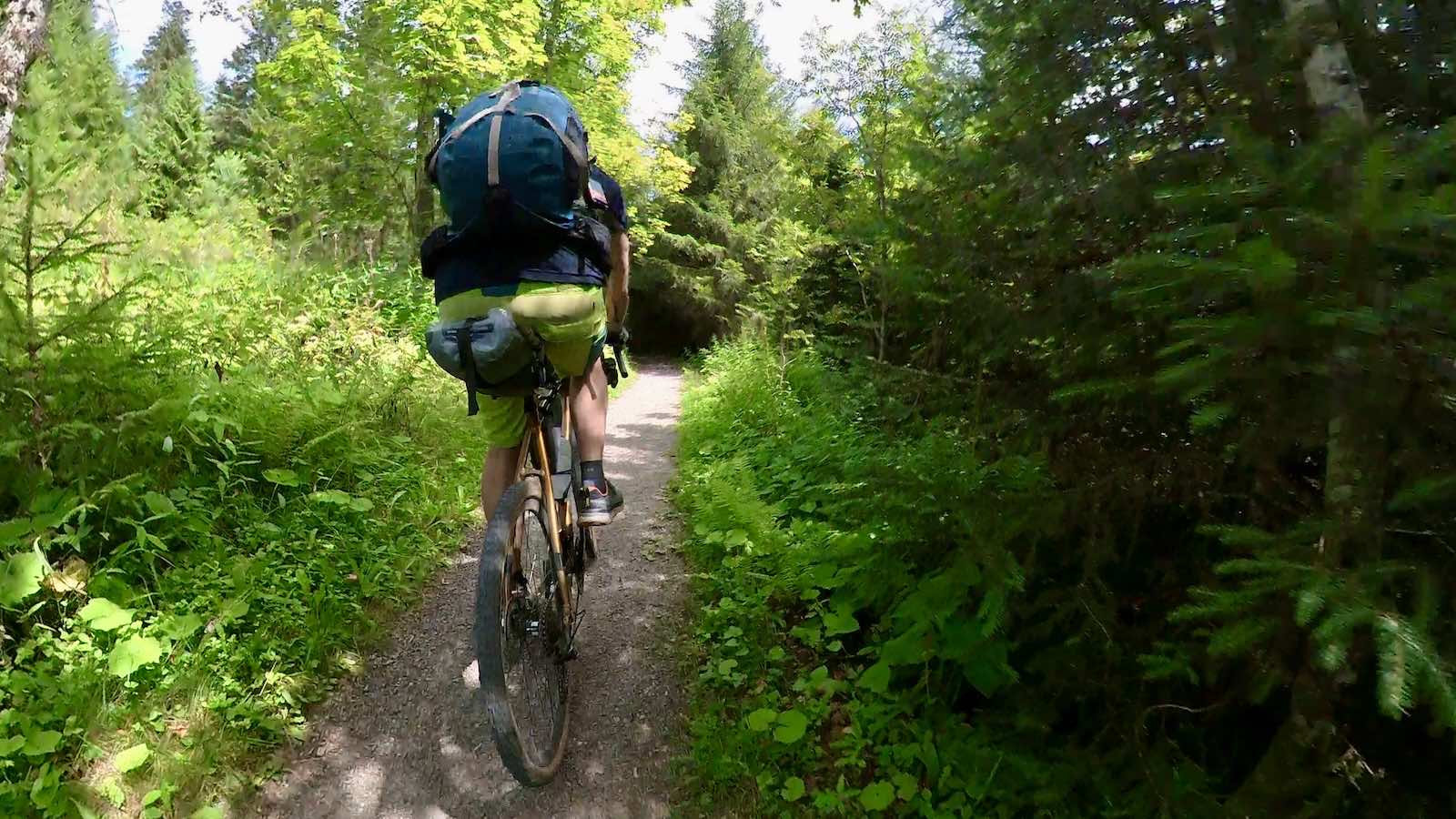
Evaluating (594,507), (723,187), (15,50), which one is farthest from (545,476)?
(723,187)

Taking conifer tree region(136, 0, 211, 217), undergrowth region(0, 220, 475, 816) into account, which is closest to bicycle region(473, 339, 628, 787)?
undergrowth region(0, 220, 475, 816)

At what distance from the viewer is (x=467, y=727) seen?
2.56 metres

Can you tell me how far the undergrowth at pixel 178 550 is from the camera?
2.13m

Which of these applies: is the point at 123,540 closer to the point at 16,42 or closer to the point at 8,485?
the point at 8,485

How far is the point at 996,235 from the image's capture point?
2.06 meters

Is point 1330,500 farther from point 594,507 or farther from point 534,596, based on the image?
point 594,507

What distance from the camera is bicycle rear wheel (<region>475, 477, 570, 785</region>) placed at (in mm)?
1909

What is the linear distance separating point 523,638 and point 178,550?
183 centimetres

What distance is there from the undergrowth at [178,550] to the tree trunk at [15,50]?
0.71 m

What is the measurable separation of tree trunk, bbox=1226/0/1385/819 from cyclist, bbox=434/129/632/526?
1.89m

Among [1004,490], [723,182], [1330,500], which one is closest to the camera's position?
[1330,500]

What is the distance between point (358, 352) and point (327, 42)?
16.0 feet

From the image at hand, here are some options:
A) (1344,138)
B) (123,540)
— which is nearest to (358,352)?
(123,540)

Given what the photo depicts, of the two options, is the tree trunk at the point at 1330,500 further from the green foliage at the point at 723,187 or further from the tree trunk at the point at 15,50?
the green foliage at the point at 723,187
